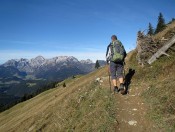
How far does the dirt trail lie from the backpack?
9.24 feet

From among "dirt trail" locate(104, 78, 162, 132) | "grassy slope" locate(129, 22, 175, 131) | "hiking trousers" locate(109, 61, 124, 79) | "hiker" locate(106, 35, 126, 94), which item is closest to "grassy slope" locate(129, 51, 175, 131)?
"grassy slope" locate(129, 22, 175, 131)

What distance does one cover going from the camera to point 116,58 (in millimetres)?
16516

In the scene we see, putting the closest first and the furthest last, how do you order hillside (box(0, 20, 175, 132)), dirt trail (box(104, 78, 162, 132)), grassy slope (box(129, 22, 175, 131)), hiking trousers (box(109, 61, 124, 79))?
dirt trail (box(104, 78, 162, 132)) < grassy slope (box(129, 22, 175, 131)) < hillside (box(0, 20, 175, 132)) < hiking trousers (box(109, 61, 124, 79))

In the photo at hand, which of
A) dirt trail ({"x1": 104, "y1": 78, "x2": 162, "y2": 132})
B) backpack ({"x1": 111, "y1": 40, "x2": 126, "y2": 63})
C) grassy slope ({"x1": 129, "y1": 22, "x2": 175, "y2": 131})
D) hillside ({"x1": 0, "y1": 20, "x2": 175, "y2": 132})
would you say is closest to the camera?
dirt trail ({"x1": 104, "y1": 78, "x2": 162, "y2": 132})

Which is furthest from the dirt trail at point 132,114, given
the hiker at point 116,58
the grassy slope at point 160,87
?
the hiker at point 116,58

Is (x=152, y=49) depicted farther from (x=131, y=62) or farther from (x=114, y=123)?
(x=114, y=123)

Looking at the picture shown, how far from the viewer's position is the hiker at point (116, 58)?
1661 centimetres

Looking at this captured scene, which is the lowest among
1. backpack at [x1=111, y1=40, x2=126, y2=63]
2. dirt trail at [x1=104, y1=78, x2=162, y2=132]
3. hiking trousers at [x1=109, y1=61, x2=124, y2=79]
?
dirt trail at [x1=104, y1=78, x2=162, y2=132]

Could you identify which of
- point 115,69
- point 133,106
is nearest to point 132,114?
point 133,106

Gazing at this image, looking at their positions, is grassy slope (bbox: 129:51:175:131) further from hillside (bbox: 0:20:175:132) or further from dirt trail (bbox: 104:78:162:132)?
dirt trail (bbox: 104:78:162:132)

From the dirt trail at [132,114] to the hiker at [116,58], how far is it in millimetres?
958

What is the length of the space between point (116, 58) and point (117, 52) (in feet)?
1.52

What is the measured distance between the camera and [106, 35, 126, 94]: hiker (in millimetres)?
16609

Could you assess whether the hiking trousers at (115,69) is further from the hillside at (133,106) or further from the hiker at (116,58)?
the hillside at (133,106)
